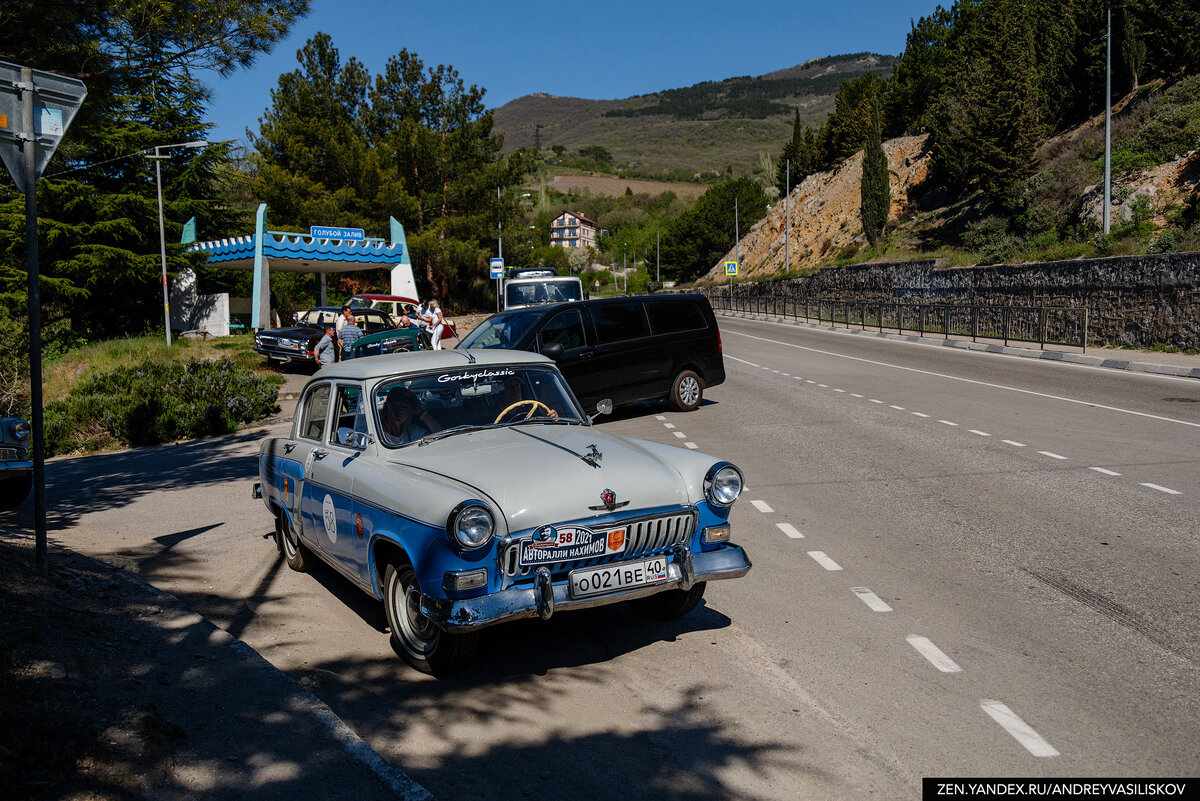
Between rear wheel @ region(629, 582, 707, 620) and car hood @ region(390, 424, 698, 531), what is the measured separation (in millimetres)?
706

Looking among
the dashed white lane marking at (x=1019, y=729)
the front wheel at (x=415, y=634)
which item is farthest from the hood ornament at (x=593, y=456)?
the dashed white lane marking at (x=1019, y=729)

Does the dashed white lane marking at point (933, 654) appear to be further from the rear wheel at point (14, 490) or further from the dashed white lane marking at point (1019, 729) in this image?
the rear wheel at point (14, 490)

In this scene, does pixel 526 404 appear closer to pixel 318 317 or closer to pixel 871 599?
pixel 871 599

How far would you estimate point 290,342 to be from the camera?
24.4 m

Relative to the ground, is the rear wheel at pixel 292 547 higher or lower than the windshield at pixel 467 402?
lower

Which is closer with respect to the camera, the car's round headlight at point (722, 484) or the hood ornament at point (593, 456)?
the hood ornament at point (593, 456)

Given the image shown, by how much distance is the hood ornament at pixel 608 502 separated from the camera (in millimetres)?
4645

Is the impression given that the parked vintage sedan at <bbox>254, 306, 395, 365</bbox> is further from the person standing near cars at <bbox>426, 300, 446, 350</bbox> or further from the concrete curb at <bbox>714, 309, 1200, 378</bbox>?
the concrete curb at <bbox>714, 309, 1200, 378</bbox>

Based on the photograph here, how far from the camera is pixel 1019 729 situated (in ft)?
13.1

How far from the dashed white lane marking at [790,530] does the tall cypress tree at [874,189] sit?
170ft

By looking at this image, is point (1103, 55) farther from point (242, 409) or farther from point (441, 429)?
point (441, 429)

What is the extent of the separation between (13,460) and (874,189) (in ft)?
177

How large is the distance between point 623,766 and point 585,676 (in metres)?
1.01

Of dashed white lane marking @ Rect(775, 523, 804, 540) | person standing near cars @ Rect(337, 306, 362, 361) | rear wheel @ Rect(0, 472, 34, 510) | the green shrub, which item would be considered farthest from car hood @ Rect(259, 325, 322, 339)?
dashed white lane marking @ Rect(775, 523, 804, 540)
